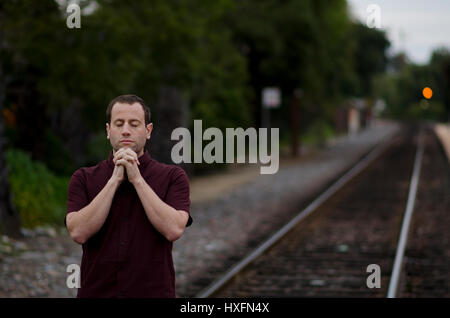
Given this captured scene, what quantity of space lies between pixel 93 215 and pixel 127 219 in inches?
6.5

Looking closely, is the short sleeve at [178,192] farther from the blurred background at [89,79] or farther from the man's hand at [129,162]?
the blurred background at [89,79]

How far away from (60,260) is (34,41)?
3.99 metres

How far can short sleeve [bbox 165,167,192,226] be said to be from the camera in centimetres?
313

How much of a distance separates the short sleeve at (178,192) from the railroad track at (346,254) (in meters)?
4.62

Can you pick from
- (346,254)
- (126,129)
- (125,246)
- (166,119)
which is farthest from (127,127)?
(166,119)

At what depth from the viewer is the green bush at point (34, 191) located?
12.5m

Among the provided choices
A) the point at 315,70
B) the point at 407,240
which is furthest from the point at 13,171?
the point at 315,70

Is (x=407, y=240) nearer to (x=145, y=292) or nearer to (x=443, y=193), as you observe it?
(x=443, y=193)

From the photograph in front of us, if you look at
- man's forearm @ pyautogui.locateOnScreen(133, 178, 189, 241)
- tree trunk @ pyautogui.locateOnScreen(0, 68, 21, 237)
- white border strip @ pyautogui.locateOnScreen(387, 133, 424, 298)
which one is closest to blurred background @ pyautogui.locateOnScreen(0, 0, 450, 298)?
tree trunk @ pyautogui.locateOnScreen(0, 68, 21, 237)

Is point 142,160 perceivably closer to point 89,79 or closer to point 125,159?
point 125,159

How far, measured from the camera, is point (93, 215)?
9.76ft

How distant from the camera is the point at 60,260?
10086mm

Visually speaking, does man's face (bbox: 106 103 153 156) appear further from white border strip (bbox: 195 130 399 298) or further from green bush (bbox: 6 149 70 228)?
green bush (bbox: 6 149 70 228)

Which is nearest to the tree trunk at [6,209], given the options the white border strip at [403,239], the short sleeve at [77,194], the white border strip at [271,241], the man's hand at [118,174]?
the white border strip at [271,241]
